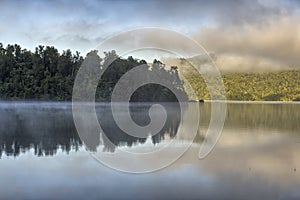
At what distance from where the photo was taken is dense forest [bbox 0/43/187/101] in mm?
63594

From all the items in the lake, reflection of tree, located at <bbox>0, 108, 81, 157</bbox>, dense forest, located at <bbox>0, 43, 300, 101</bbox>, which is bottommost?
the lake

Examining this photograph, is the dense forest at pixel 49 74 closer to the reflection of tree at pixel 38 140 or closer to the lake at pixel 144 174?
the reflection of tree at pixel 38 140

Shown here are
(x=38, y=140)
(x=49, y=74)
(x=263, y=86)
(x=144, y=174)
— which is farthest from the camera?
(x=263, y=86)

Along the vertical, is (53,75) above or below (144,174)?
above

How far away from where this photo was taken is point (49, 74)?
217 ft

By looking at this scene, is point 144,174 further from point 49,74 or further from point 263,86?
point 263,86

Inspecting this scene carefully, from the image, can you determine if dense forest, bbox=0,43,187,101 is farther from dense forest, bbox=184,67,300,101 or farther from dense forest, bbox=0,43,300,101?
dense forest, bbox=184,67,300,101

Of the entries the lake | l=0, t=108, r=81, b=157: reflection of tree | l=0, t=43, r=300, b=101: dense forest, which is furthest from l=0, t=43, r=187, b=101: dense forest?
the lake

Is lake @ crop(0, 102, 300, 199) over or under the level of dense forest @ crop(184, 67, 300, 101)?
under

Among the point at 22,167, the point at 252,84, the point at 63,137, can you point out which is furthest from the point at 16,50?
the point at 252,84

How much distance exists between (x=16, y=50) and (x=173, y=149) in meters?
63.5

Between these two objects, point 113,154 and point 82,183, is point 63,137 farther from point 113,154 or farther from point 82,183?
point 82,183

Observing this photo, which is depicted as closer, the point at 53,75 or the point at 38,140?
the point at 38,140

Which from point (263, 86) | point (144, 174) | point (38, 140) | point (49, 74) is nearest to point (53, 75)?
point (49, 74)
